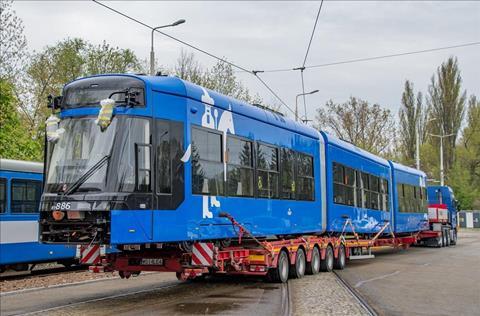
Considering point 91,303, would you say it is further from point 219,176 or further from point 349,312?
point 349,312

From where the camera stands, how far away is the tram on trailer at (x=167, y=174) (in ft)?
31.0

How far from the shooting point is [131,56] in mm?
36156

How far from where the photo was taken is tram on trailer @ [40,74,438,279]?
9438mm

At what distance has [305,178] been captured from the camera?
15.8 m

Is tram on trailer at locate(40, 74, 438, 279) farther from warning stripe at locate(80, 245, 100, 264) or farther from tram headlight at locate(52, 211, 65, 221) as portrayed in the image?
warning stripe at locate(80, 245, 100, 264)

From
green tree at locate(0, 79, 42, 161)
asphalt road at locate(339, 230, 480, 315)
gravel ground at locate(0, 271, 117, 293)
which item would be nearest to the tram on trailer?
asphalt road at locate(339, 230, 480, 315)

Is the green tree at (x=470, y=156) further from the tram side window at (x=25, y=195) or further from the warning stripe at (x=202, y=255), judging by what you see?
the warning stripe at (x=202, y=255)

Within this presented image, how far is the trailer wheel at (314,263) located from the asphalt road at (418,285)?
72cm

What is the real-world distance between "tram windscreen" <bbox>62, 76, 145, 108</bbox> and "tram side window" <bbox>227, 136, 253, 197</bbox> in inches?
106

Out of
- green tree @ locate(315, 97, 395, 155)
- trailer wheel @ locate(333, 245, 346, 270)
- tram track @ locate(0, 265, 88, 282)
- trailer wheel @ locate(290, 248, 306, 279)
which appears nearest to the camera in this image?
trailer wheel @ locate(290, 248, 306, 279)

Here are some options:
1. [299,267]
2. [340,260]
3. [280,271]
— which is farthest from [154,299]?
[340,260]

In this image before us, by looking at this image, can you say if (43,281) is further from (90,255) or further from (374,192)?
(374,192)

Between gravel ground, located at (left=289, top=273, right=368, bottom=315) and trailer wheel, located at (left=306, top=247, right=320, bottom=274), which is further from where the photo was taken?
trailer wheel, located at (left=306, top=247, right=320, bottom=274)

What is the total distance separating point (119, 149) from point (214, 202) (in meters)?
2.44
